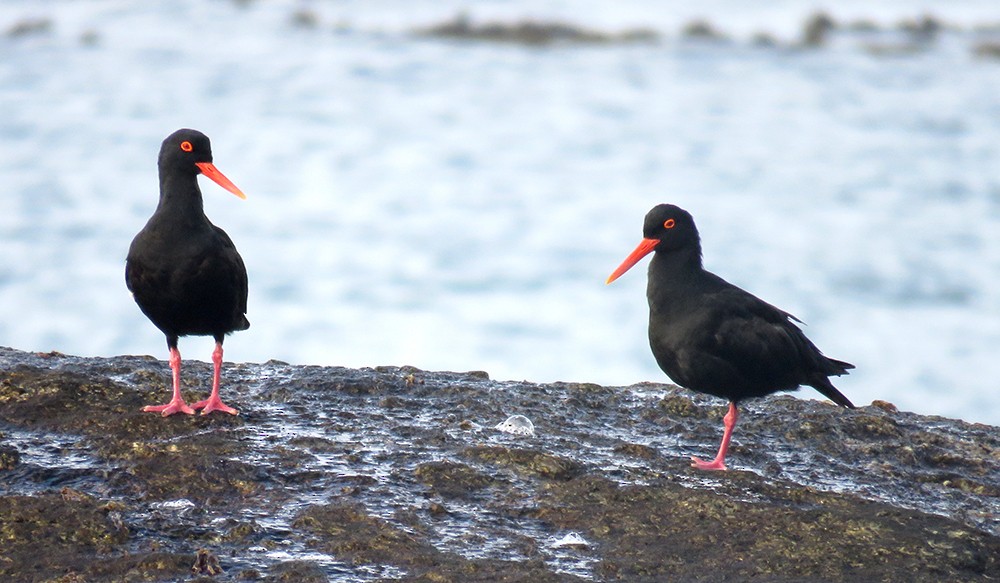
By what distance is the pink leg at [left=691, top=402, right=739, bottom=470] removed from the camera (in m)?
5.64

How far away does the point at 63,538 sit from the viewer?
450cm

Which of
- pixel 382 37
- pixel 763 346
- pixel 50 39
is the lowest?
pixel 763 346

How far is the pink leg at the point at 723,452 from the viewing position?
18.5ft

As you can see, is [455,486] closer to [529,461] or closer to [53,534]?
[529,461]

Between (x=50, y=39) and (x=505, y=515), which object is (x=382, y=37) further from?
(x=505, y=515)

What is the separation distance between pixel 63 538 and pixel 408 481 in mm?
1491

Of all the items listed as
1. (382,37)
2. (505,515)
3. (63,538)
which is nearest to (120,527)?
(63,538)

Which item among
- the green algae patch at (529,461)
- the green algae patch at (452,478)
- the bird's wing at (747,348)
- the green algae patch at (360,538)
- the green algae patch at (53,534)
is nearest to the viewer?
the green algae patch at (53,534)

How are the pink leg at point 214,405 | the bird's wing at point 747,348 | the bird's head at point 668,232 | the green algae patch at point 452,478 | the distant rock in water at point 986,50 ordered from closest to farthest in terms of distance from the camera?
1. the green algae patch at point 452,478
2. the pink leg at point 214,405
3. the bird's wing at point 747,348
4. the bird's head at point 668,232
5. the distant rock in water at point 986,50

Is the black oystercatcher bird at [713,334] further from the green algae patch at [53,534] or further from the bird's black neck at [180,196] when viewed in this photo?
the green algae patch at [53,534]

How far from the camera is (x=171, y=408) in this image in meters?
5.73

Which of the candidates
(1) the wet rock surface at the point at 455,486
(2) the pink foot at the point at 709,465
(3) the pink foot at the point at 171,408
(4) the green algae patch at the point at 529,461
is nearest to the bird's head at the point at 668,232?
(1) the wet rock surface at the point at 455,486

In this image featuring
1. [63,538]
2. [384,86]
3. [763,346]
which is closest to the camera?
[63,538]

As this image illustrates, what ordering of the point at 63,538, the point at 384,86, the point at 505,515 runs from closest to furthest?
the point at 63,538, the point at 505,515, the point at 384,86
